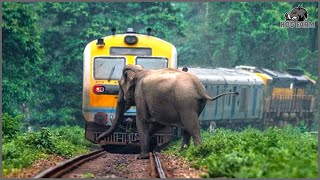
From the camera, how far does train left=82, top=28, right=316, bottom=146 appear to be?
19.1 meters

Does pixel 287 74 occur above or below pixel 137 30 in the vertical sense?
below

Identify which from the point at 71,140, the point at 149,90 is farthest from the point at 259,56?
the point at 149,90

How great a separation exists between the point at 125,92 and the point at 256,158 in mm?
6927

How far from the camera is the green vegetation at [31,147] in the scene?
12899mm

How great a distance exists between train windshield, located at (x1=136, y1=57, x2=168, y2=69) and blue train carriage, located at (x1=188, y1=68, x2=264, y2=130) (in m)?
7.45

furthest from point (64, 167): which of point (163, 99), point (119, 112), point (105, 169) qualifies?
point (119, 112)

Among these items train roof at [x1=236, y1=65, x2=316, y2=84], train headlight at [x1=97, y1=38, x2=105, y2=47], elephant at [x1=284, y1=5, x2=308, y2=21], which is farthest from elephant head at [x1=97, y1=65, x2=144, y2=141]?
train roof at [x1=236, y1=65, x2=316, y2=84]

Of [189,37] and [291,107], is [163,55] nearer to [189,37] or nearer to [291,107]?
[291,107]

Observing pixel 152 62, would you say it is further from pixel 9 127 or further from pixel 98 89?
pixel 9 127

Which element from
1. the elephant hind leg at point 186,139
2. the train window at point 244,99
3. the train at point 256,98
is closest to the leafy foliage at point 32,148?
the elephant hind leg at point 186,139

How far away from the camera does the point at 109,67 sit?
19.2m

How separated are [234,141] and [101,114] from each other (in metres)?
5.43

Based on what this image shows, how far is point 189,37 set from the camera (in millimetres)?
50531

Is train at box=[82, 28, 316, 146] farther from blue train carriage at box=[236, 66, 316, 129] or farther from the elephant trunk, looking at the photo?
the elephant trunk
